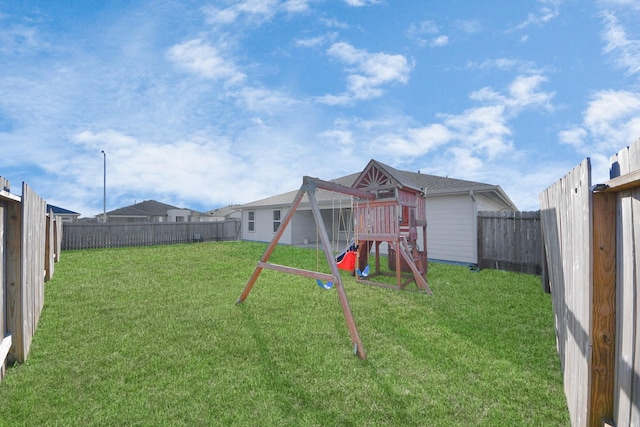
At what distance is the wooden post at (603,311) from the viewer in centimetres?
177

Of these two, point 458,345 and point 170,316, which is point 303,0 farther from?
point 458,345

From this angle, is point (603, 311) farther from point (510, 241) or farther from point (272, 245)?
point (510, 241)

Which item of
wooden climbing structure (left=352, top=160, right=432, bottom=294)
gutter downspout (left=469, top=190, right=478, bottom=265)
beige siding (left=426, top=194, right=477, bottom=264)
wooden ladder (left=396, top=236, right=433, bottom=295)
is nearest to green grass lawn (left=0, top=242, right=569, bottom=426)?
wooden ladder (left=396, top=236, right=433, bottom=295)

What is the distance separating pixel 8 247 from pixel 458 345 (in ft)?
16.6

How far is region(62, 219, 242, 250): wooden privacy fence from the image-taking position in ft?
45.8

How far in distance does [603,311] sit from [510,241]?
7.63 meters

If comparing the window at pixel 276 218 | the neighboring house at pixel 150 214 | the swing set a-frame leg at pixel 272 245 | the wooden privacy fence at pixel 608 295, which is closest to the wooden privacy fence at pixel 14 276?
the swing set a-frame leg at pixel 272 245

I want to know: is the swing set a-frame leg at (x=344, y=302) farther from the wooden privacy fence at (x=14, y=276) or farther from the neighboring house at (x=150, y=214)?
the neighboring house at (x=150, y=214)

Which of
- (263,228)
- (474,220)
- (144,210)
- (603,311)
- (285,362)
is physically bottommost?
(285,362)

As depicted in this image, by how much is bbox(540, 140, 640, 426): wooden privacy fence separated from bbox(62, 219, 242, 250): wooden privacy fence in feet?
57.7

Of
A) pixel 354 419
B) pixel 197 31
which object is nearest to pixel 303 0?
pixel 197 31

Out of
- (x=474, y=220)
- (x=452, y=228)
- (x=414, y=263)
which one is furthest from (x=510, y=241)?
(x=414, y=263)

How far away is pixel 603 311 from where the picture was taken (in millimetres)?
1797

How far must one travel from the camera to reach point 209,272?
797 cm
